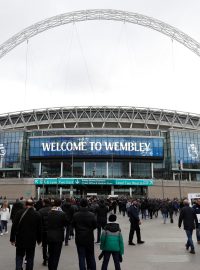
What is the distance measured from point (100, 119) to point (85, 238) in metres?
94.0

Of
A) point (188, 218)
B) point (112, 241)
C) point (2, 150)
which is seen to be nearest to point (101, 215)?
point (188, 218)

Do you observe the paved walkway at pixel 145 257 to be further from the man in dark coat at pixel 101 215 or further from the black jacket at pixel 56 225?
the black jacket at pixel 56 225

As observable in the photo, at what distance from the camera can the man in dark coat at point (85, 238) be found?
26.6ft

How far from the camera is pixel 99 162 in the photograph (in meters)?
86.2

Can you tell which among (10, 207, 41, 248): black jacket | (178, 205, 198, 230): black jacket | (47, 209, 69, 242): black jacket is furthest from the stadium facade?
(10, 207, 41, 248): black jacket

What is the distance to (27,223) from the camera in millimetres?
7938

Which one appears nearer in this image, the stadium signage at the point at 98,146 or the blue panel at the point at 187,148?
the stadium signage at the point at 98,146

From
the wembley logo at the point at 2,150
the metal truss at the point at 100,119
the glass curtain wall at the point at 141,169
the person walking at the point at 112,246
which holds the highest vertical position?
the metal truss at the point at 100,119

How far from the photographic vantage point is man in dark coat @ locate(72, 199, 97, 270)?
26.6 feet

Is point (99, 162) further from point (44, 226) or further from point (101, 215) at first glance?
point (44, 226)

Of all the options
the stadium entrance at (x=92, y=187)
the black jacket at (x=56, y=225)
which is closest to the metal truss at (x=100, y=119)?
the stadium entrance at (x=92, y=187)

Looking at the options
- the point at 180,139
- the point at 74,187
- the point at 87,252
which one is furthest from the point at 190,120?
the point at 87,252

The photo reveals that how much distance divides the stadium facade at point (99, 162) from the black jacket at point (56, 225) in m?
71.1

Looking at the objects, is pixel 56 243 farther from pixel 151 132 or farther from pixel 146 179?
pixel 151 132
